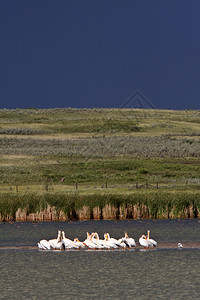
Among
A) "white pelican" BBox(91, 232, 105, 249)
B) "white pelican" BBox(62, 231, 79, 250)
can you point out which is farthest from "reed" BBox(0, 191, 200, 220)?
"white pelican" BBox(91, 232, 105, 249)

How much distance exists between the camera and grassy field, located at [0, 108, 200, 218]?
59.4m

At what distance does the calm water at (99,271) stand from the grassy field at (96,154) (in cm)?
981

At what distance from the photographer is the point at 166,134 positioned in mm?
118188

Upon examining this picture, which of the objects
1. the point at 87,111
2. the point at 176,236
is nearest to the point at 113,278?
the point at 176,236

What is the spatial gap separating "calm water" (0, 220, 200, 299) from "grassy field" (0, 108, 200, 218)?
981cm

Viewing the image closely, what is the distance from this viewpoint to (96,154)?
291 feet

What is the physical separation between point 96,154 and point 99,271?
2435 inches

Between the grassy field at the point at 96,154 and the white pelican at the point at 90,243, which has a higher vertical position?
the grassy field at the point at 96,154

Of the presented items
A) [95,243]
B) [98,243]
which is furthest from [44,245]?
[98,243]

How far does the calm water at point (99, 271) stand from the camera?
75.6ft

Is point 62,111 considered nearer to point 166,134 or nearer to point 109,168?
point 166,134

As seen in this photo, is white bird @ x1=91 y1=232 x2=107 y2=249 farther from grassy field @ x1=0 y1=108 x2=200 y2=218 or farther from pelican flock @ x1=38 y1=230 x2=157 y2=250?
grassy field @ x1=0 y1=108 x2=200 y2=218

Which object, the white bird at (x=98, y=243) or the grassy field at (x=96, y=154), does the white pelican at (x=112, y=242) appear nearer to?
the white bird at (x=98, y=243)

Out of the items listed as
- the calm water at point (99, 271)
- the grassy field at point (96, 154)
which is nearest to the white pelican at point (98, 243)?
the calm water at point (99, 271)
